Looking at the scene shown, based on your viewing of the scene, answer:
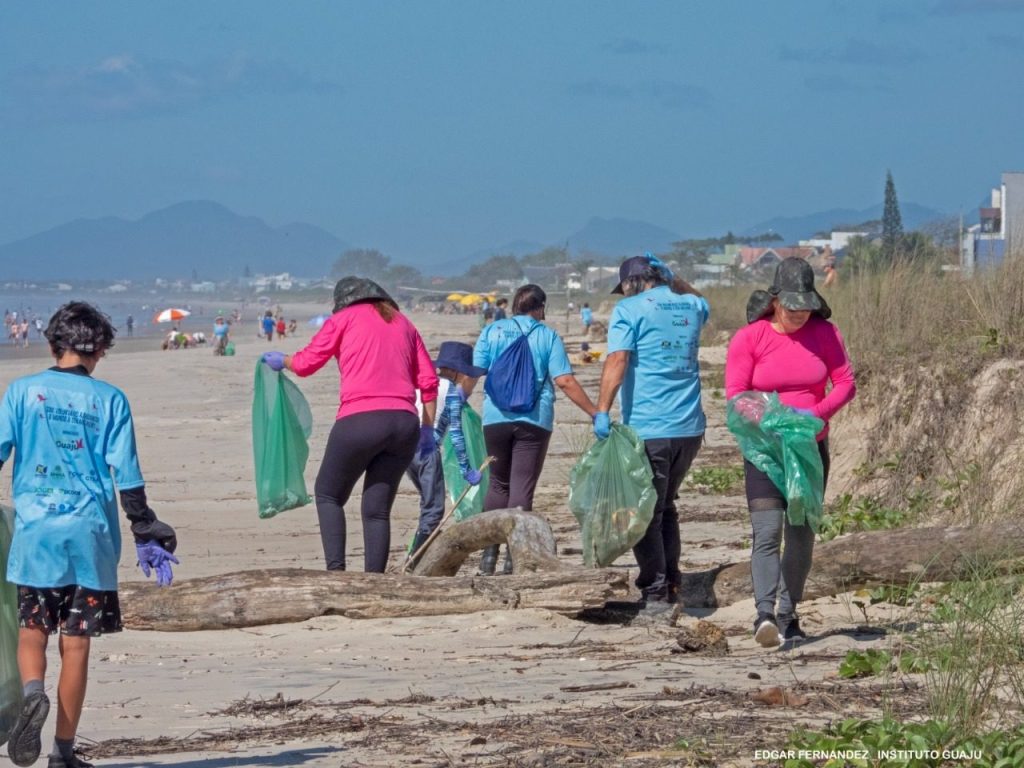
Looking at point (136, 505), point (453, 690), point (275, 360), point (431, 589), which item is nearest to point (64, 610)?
point (136, 505)

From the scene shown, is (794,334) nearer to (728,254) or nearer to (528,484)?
(528,484)

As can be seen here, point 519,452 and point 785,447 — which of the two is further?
point 519,452

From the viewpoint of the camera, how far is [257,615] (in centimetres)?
691

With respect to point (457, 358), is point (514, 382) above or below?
below

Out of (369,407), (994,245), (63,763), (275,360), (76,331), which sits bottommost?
(63,763)

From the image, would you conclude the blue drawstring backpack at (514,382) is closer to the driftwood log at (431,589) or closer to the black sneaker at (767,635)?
the driftwood log at (431,589)

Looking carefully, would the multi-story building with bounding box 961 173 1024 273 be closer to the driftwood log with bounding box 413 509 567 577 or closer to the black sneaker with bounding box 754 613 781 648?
the driftwood log with bounding box 413 509 567 577

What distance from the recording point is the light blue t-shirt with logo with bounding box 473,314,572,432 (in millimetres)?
8188

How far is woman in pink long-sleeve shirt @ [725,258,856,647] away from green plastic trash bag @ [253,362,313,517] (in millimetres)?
3060

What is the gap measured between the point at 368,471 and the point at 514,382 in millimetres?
958

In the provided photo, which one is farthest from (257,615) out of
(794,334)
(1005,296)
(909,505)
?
(1005,296)

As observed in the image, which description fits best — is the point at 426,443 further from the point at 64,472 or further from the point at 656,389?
the point at 64,472

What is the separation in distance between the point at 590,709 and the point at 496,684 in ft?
2.24

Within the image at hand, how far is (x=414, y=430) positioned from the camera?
766 cm
